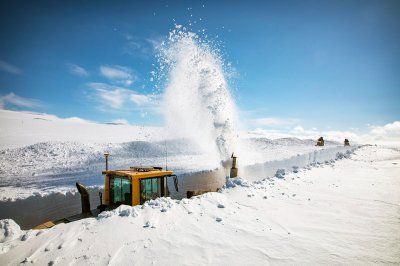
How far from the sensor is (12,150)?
31.6m

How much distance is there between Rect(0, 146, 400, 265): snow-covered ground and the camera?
5035 mm

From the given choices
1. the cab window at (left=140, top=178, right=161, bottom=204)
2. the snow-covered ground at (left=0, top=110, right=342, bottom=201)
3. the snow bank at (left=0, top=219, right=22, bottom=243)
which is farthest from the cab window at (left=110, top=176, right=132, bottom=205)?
the snow-covered ground at (left=0, top=110, right=342, bottom=201)

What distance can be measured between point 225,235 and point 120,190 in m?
4.57

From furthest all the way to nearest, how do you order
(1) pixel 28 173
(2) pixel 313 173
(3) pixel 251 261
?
(1) pixel 28 173 → (2) pixel 313 173 → (3) pixel 251 261

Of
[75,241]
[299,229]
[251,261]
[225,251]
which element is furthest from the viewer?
[299,229]

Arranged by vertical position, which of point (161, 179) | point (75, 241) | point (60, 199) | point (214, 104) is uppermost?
point (214, 104)

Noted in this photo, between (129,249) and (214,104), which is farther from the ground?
(214,104)

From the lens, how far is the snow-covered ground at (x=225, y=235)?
16.5 ft

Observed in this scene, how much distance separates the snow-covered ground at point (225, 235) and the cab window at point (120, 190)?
4.84 ft

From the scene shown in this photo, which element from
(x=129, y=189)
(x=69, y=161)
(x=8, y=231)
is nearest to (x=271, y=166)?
(x=69, y=161)

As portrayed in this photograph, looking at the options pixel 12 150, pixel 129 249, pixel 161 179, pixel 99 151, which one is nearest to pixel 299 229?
pixel 129 249

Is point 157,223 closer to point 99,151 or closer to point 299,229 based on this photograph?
point 299,229

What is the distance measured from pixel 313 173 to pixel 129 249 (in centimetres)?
1171

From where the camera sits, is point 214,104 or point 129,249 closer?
point 129,249
